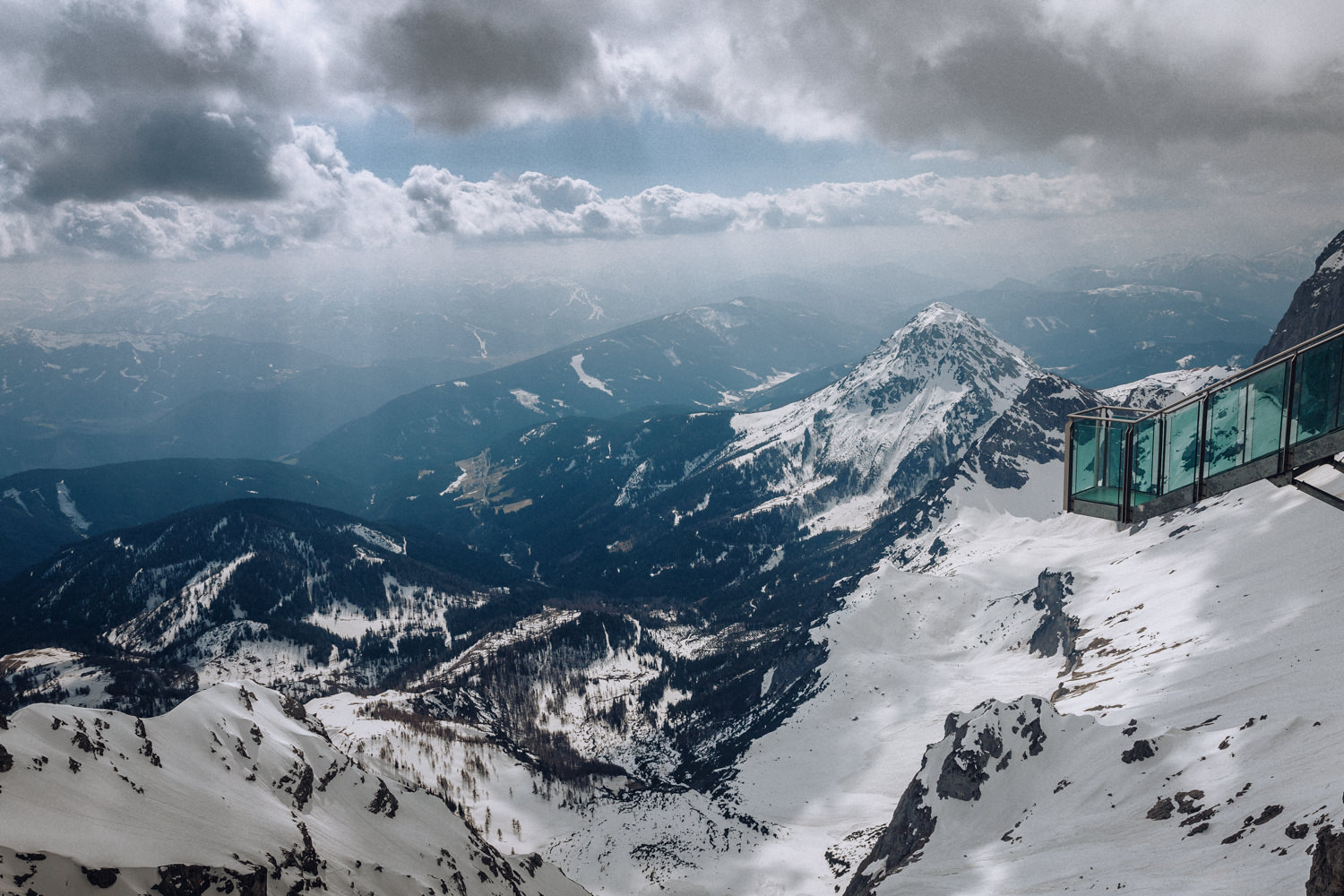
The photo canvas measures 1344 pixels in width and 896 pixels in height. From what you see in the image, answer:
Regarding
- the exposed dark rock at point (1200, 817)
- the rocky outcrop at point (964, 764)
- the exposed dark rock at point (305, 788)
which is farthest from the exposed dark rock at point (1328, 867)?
the exposed dark rock at point (305, 788)

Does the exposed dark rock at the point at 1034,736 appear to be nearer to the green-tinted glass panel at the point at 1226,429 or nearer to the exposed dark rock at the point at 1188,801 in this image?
the exposed dark rock at the point at 1188,801

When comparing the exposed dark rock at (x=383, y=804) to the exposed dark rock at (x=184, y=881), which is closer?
the exposed dark rock at (x=184, y=881)

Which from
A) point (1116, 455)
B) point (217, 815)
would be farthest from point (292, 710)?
point (1116, 455)

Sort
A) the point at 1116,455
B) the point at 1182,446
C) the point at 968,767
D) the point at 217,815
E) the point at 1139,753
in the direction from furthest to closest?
the point at 968,767, the point at 1139,753, the point at 217,815, the point at 1116,455, the point at 1182,446

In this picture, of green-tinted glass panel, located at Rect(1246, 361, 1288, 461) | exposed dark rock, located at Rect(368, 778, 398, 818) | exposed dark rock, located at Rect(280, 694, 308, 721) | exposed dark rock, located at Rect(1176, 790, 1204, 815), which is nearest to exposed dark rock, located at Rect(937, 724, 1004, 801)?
exposed dark rock, located at Rect(1176, 790, 1204, 815)

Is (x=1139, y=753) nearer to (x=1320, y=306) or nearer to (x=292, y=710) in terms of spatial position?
(x=292, y=710)

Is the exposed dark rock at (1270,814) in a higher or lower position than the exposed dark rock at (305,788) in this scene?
higher

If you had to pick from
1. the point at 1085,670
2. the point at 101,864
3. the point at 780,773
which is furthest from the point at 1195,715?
the point at 101,864
